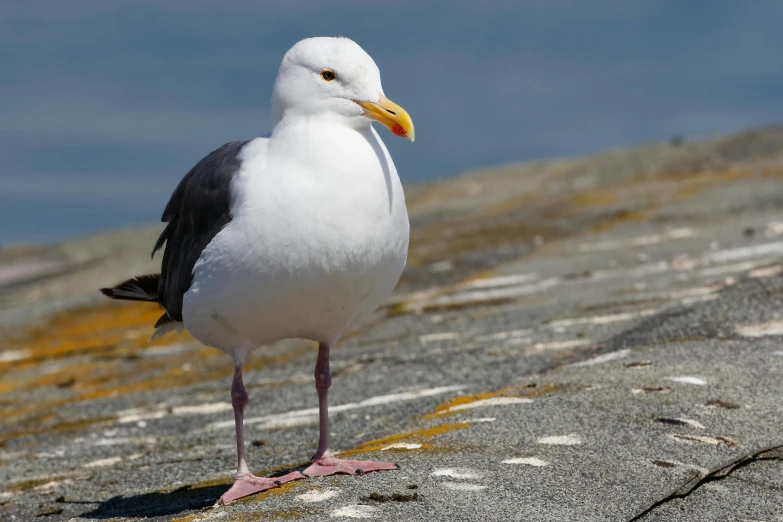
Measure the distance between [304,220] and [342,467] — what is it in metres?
2.01

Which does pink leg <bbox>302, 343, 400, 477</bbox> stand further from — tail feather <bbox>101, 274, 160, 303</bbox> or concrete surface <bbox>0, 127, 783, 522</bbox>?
tail feather <bbox>101, 274, 160, 303</bbox>

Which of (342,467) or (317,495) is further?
(342,467)

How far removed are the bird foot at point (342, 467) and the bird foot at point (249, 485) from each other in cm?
15

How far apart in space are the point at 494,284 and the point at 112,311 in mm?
13443

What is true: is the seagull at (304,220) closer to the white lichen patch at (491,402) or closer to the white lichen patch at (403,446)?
the white lichen patch at (403,446)

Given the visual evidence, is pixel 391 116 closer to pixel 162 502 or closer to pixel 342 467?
pixel 342 467

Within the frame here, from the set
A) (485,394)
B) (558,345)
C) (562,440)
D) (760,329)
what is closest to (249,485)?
(562,440)

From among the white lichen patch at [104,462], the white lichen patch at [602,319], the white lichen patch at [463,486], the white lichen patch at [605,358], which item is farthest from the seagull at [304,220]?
the white lichen patch at [602,319]

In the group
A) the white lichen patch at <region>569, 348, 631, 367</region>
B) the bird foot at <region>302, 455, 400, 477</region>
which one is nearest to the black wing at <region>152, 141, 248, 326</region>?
the bird foot at <region>302, 455, 400, 477</region>

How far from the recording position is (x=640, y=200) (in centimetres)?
3616

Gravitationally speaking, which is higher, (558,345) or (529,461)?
(529,461)

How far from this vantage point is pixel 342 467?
8062 millimetres

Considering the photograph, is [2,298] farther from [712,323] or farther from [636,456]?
[636,456]

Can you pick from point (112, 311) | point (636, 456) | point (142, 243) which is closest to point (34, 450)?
point (636, 456)
